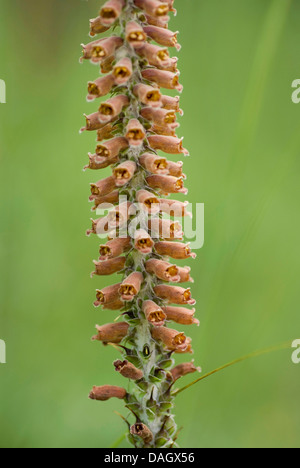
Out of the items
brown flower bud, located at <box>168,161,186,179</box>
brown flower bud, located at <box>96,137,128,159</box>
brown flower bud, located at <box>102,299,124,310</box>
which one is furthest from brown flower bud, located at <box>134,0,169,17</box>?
brown flower bud, located at <box>102,299,124,310</box>

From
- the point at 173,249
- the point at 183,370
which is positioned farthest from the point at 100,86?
the point at 183,370

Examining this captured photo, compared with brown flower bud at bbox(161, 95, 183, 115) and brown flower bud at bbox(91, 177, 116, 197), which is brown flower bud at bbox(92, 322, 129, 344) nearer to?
brown flower bud at bbox(91, 177, 116, 197)

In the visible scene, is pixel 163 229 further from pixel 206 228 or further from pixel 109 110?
pixel 206 228

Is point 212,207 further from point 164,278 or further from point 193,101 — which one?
point 164,278

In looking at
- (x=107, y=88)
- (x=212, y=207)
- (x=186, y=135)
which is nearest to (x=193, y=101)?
(x=186, y=135)

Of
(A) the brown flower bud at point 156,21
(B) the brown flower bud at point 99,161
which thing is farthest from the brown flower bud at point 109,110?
(A) the brown flower bud at point 156,21

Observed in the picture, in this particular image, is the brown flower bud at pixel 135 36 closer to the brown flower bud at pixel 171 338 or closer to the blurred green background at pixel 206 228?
the blurred green background at pixel 206 228
